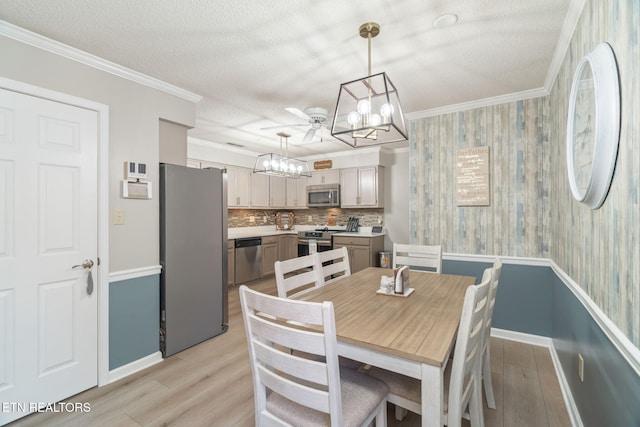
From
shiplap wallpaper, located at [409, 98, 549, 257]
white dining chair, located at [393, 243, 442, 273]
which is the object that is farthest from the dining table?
shiplap wallpaper, located at [409, 98, 549, 257]

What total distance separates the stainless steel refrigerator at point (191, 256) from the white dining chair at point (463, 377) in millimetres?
1969

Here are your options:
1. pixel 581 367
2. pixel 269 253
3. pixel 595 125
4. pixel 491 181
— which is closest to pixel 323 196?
pixel 269 253

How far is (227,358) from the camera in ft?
8.61

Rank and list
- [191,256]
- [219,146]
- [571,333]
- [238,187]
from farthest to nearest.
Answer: [238,187]
[219,146]
[191,256]
[571,333]

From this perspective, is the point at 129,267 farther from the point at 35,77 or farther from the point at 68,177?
the point at 35,77

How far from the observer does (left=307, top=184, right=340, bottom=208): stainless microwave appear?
18.9ft

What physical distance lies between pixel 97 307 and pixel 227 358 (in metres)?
1.13

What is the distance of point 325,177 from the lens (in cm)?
596

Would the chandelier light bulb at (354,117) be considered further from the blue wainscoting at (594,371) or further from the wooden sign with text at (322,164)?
the wooden sign with text at (322,164)

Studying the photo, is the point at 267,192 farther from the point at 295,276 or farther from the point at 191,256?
the point at 295,276

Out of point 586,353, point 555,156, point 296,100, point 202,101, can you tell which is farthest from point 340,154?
point 586,353

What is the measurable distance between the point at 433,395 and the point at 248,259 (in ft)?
14.6

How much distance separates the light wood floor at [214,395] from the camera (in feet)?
6.00

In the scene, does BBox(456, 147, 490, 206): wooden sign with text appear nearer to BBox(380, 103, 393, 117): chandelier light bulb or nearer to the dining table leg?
BBox(380, 103, 393, 117): chandelier light bulb
